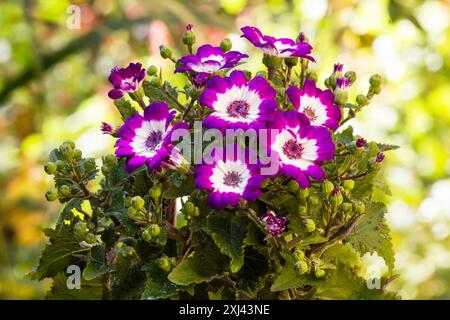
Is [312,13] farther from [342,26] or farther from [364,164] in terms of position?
[364,164]

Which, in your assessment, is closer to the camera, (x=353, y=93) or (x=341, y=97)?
(x=341, y=97)

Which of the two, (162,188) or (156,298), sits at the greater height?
(162,188)

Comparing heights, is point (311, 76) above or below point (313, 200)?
above

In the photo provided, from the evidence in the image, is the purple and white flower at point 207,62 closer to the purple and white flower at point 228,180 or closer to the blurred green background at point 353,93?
the purple and white flower at point 228,180

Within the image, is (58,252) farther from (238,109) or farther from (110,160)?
(238,109)

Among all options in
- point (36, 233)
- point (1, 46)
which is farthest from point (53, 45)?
point (36, 233)

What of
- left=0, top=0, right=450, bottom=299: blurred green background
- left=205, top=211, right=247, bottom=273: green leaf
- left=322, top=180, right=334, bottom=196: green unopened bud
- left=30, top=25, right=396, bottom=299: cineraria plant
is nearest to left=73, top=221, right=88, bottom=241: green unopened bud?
left=30, top=25, right=396, bottom=299: cineraria plant

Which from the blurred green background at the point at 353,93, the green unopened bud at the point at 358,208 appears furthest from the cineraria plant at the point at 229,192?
the blurred green background at the point at 353,93

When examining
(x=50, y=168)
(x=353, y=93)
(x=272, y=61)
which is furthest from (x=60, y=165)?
(x=353, y=93)
